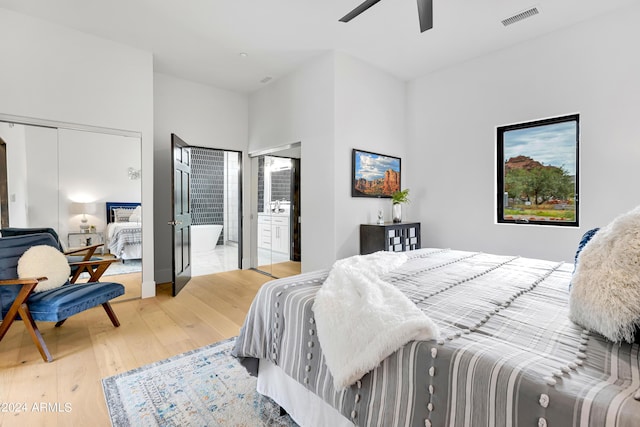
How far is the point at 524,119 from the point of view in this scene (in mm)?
3541

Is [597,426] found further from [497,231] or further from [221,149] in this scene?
[221,149]

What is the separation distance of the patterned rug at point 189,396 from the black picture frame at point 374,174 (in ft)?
8.27

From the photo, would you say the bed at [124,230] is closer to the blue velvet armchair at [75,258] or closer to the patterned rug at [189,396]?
the blue velvet armchair at [75,258]

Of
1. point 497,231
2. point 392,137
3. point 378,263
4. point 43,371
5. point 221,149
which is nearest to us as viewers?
point 378,263

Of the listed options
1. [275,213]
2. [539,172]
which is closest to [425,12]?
[539,172]

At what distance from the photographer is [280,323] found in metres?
1.47

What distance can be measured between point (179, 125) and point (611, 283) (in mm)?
4893

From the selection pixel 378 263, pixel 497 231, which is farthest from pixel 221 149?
pixel 497 231

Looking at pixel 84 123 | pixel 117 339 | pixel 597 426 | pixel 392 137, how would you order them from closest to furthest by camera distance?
pixel 597 426 < pixel 117 339 < pixel 84 123 < pixel 392 137

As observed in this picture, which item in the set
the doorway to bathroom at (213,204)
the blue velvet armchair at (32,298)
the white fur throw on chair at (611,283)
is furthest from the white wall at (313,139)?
the white fur throw on chair at (611,283)

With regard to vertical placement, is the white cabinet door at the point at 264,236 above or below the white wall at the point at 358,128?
below

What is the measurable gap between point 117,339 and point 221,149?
3.20 m

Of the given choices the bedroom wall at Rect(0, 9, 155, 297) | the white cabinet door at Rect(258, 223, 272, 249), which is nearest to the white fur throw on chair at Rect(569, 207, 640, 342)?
the bedroom wall at Rect(0, 9, 155, 297)

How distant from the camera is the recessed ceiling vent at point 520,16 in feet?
9.70
